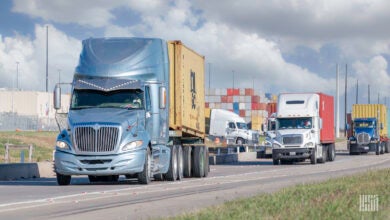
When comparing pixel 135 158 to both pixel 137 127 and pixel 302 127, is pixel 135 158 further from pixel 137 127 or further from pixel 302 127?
pixel 302 127

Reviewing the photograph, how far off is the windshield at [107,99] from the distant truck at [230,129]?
6198 centimetres

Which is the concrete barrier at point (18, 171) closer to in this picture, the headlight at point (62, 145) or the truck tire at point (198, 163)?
the truck tire at point (198, 163)

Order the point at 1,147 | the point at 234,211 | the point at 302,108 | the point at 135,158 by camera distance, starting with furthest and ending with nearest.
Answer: the point at 1,147 → the point at 302,108 → the point at 135,158 → the point at 234,211

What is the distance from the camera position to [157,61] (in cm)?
2466

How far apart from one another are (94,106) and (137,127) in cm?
137

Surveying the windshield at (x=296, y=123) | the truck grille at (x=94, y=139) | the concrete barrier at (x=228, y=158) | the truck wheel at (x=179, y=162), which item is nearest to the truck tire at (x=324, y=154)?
the windshield at (x=296, y=123)

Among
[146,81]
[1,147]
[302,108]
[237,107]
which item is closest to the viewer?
[146,81]

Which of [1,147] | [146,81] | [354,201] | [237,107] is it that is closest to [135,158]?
[146,81]

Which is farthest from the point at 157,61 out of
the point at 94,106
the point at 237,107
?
the point at 237,107

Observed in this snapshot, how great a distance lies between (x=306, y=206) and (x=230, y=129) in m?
73.5

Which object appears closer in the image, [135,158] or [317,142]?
[135,158]

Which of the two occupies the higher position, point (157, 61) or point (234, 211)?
point (157, 61)

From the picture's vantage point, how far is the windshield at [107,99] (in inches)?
924

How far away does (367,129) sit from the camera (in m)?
62.6
